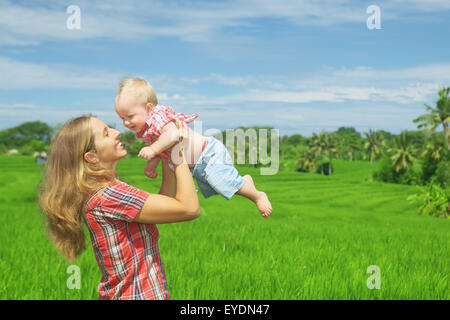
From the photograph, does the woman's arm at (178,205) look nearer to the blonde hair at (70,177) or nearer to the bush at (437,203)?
the blonde hair at (70,177)

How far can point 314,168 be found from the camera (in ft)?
338

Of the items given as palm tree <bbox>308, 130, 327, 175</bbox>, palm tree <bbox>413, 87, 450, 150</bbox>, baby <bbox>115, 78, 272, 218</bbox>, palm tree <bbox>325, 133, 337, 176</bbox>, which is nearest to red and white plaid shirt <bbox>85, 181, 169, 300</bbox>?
baby <bbox>115, 78, 272, 218</bbox>

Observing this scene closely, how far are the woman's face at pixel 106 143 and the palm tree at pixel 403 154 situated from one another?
267 ft

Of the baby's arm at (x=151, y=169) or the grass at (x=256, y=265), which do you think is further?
the grass at (x=256, y=265)

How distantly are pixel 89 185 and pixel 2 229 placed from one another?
25.7 ft

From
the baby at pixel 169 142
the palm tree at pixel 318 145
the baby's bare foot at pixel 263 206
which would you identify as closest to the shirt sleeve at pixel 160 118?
the baby at pixel 169 142

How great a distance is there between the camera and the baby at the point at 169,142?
177 cm

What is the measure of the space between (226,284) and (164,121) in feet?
10.5

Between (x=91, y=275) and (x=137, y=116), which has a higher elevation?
(x=137, y=116)

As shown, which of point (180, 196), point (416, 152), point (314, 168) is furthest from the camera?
point (314, 168)
